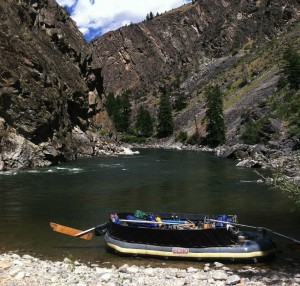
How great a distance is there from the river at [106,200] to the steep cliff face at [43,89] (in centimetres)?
691

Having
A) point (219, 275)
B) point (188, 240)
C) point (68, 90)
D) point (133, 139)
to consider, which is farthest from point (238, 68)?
point (219, 275)

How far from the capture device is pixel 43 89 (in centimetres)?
6406

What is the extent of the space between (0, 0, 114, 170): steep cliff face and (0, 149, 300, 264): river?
6.91m

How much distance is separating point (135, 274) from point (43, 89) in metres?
52.2

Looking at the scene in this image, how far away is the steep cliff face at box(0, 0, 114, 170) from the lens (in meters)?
56.3

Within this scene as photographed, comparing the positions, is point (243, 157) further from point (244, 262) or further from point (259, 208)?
point (244, 262)

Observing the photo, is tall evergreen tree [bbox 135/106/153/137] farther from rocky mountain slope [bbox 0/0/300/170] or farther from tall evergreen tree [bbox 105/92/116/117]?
tall evergreen tree [bbox 105/92/116/117]

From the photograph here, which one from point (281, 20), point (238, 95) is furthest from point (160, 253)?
point (281, 20)

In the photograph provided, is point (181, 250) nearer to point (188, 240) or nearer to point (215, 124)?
point (188, 240)

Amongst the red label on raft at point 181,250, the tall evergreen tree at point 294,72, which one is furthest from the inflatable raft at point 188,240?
the tall evergreen tree at point 294,72

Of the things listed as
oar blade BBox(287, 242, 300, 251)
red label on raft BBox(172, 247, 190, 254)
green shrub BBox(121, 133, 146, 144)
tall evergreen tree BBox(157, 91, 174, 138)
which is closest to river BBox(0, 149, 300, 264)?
oar blade BBox(287, 242, 300, 251)

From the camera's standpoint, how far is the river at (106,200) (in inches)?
824

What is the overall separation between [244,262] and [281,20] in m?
174

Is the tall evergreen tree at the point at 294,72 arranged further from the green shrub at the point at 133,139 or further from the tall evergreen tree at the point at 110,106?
the tall evergreen tree at the point at 110,106
